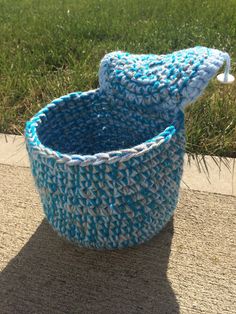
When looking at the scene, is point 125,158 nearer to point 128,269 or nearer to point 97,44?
point 128,269

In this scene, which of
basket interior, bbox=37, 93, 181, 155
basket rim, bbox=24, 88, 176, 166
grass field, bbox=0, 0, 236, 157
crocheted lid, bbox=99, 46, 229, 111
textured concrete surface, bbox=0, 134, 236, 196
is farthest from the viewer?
grass field, bbox=0, 0, 236, 157

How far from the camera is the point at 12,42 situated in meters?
3.34

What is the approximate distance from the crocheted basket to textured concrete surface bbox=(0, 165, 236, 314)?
0.13 meters

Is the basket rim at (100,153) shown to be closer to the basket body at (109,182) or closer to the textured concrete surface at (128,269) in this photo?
the basket body at (109,182)

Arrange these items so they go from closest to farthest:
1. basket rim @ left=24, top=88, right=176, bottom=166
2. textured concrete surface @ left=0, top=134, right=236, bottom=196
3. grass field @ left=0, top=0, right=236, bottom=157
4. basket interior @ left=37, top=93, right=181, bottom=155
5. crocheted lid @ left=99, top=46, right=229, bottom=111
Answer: basket rim @ left=24, top=88, right=176, bottom=166, crocheted lid @ left=99, top=46, right=229, bottom=111, basket interior @ left=37, top=93, right=181, bottom=155, textured concrete surface @ left=0, top=134, right=236, bottom=196, grass field @ left=0, top=0, right=236, bottom=157

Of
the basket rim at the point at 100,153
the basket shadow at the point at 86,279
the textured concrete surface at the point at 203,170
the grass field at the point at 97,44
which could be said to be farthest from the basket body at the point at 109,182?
the grass field at the point at 97,44

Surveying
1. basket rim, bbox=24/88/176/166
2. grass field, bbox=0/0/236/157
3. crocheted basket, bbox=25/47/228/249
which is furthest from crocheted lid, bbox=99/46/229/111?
grass field, bbox=0/0/236/157

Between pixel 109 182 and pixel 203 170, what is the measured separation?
2.70ft

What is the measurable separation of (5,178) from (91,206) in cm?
82

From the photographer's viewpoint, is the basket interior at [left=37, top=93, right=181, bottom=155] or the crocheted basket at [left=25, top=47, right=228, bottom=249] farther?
the basket interior at [left=37, top=93, right=181, bottom=155]

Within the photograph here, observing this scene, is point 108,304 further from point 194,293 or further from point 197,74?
point 197,74

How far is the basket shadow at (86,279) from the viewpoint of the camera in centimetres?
135

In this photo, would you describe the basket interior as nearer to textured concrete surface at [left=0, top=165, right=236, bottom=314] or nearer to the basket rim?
the basket rim

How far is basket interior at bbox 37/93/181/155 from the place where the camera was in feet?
5.15
